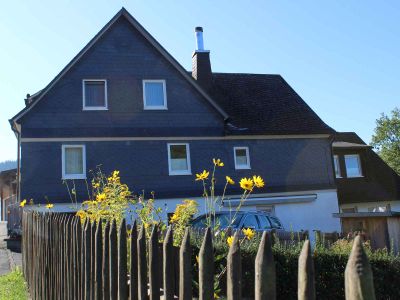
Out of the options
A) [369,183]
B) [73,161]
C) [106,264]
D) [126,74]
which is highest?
[126,74]

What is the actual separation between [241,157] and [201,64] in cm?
627

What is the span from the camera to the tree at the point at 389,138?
60906 mm

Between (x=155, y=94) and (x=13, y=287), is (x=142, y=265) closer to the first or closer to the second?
(x=13, y=287)

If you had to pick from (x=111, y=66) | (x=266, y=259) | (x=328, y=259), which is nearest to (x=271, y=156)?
(x=111, y=66)

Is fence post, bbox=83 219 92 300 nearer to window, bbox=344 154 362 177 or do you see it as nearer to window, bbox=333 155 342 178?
window, bbox=333 155 342 178

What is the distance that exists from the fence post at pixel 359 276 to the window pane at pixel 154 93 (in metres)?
23.0

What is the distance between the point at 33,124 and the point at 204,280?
21149 mm

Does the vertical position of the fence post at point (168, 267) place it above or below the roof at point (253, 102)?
below

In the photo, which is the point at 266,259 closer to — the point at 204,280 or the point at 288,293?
Result: the point at 204,280

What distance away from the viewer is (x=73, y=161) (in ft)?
73.2

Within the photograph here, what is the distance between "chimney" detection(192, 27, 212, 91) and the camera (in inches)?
1104

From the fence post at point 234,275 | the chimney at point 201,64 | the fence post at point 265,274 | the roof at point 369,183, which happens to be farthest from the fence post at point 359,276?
the roof at point 369,183

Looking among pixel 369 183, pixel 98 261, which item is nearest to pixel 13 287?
pixel 98 261

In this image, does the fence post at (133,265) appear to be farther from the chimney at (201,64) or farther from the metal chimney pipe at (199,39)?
the metal chimney pipe at (199,39)
